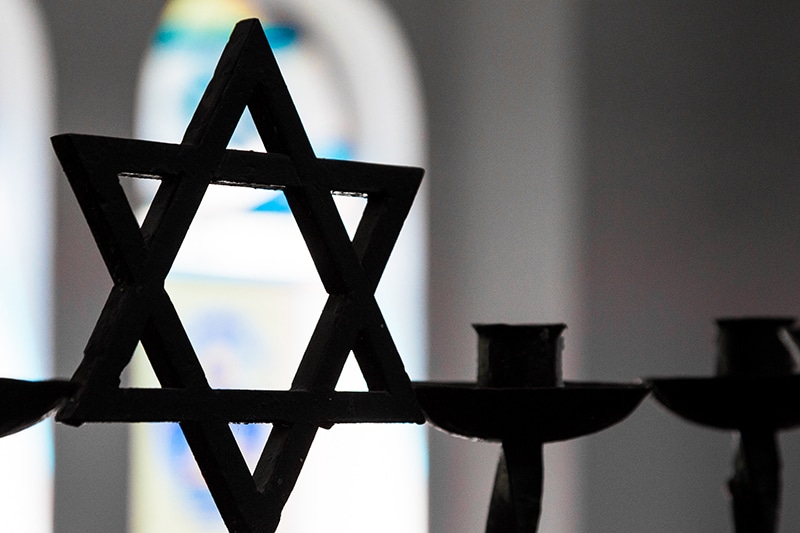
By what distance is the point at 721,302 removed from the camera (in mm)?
3094

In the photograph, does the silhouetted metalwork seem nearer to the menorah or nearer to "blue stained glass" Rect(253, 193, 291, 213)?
the menorah

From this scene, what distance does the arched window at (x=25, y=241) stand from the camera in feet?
9.60

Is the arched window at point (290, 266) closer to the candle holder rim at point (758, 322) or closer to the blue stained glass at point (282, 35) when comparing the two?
the blue stained glass at point (282, 35)

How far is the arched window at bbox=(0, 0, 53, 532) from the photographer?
293cm

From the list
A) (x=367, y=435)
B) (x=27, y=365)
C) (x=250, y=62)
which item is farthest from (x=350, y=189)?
(x=367, y=435)

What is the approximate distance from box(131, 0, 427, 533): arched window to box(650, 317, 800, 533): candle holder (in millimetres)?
2150

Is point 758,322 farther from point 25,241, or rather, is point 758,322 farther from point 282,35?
point 282,35

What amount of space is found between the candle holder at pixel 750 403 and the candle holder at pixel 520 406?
15 centimetres

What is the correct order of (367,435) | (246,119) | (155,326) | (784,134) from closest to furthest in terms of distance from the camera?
1. (155,326)
2. (784,134)
3. (246,119)
4. (367,435)

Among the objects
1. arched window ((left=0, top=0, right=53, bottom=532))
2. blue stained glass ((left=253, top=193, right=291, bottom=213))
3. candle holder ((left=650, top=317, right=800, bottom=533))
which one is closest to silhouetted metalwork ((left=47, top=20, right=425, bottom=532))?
candle holder ((left=650, top=317, right=800, bottom=533))

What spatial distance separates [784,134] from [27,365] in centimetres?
180

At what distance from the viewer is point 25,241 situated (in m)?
2.95

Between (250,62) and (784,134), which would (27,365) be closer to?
(784,134)

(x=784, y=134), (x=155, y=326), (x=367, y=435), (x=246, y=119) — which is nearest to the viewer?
(x=155, y=326)
